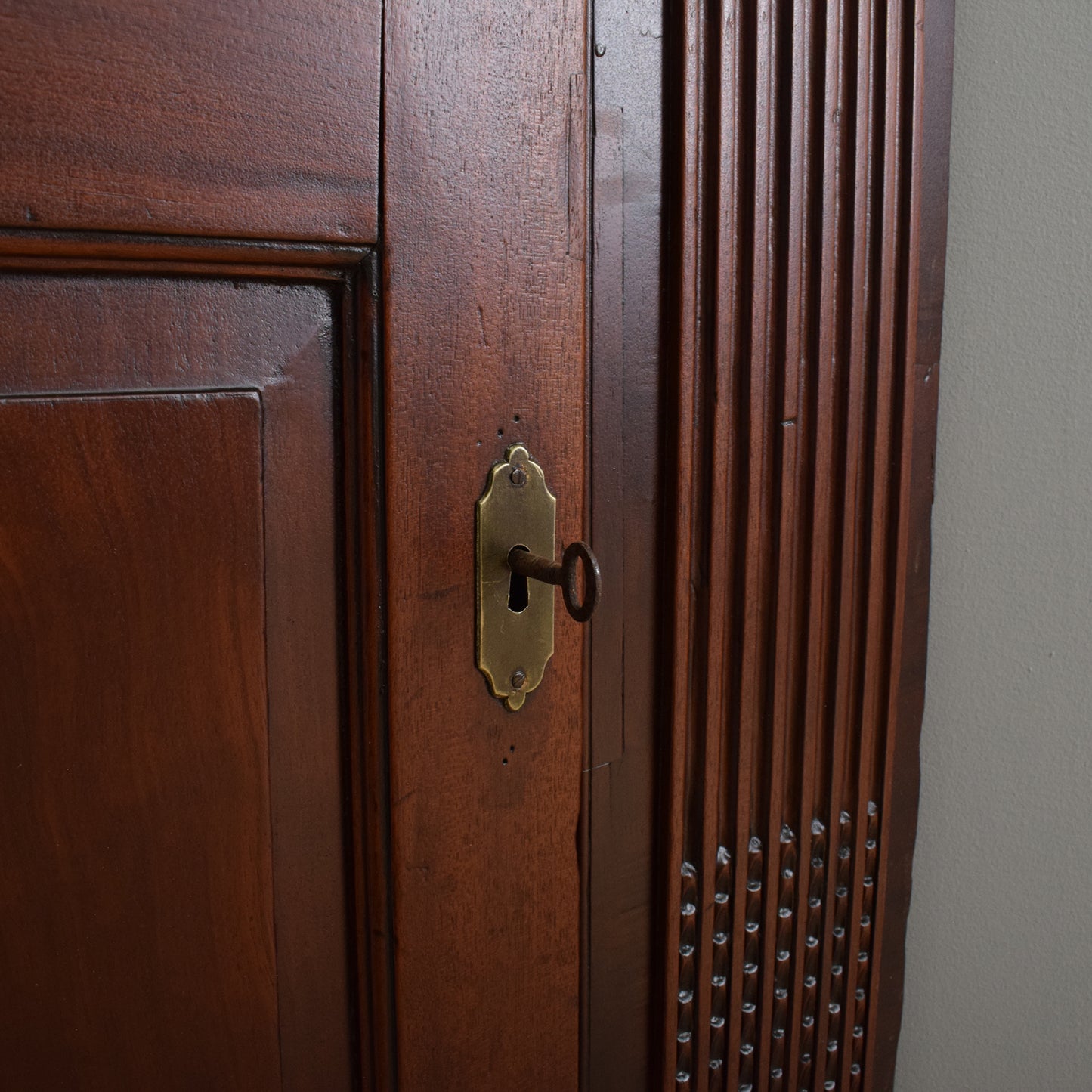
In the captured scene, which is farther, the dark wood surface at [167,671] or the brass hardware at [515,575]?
the brass hardware at [515,575]

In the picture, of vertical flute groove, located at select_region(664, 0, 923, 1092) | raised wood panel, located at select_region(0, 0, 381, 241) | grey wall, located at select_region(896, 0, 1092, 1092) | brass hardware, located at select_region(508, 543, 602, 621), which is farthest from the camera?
grey wall, located at select_region(896, 0, 1092, 1092)

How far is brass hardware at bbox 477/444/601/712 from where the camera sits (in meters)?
0.63

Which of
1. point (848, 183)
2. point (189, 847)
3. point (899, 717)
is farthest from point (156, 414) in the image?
point (899, 717)

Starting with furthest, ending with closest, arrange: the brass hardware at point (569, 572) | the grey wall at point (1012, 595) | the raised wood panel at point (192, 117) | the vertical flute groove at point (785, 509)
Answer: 1. the grey wall at point (1012, 595)
2. the vertical flute groove at point (785, 509)
3. the brass hardware at point (569, 572)
4. the raised wood panel at point (192, 117)

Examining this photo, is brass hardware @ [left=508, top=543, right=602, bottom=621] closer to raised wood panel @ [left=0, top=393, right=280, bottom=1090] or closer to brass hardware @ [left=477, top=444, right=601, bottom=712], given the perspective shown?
brass hardware @ [left=477, top=444, right=601, bottom=712]

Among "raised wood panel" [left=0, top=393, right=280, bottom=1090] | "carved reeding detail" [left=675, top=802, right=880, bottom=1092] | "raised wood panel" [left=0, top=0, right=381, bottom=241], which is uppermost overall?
"raised wood panel" [left=0, top=0, right=381, bottom=241]

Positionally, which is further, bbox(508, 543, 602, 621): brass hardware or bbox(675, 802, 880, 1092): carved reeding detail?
bbox(675, 802, 880, 1092): carved reeding detail

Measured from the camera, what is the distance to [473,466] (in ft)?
2.06

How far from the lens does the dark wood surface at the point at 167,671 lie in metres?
0.52

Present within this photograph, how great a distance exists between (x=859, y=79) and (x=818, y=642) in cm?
41

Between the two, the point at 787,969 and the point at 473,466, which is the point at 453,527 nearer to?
the point at 473,466

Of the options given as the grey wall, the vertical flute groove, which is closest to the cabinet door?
the vertical flute groove

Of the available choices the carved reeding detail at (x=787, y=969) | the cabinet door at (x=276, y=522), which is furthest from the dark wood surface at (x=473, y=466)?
the carved reeding detail at (x=787, y=969)

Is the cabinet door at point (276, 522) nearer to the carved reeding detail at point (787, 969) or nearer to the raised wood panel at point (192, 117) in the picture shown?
the raised wood panel at point (192, 117)
